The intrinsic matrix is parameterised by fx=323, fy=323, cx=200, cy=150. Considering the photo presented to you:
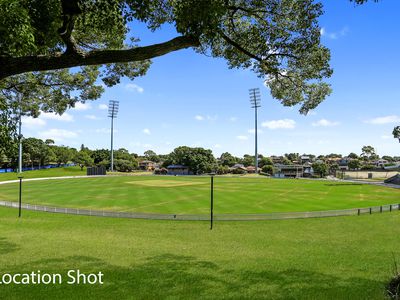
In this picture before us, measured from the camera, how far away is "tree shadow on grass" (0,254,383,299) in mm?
7117

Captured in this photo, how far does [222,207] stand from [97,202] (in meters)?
16.3

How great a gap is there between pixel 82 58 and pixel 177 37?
254 cm

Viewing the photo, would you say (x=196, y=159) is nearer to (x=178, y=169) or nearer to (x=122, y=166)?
(x=178, y=169)

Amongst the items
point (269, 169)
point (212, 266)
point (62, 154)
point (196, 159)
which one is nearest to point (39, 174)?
point (62, 154)

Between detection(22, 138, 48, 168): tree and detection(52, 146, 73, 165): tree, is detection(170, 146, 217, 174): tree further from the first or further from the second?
detection(22, 138, 48, 168): tree

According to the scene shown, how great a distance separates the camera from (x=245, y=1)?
10.3 m

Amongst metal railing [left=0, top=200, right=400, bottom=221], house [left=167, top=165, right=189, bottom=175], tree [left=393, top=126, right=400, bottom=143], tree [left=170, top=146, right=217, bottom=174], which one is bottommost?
metal railing [left=0, top=200, right=400, bottom=221]

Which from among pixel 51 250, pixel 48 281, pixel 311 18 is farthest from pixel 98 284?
pixel 311 18

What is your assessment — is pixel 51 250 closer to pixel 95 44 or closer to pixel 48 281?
pixel 48 281

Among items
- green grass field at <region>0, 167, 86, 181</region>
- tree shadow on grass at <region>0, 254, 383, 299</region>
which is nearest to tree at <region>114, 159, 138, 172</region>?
green grass field at <region>0, 167, 86, 181</region>

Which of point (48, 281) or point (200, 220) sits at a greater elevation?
Result: point (48, 281)

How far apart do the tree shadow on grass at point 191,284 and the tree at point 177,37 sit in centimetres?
537

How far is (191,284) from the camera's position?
7.92 metres

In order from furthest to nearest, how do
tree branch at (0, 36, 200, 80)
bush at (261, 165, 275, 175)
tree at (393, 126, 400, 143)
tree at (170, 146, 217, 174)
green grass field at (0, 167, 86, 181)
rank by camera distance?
1. tree at (170, 146, 217, 174)
2. bush at (261, 165, 275, 175)
3. green grass field at (0, 167, 86, 181)
4. tree at (393, 126, 400, 143)
5. tree branch at (0, 36, 200, 80)
